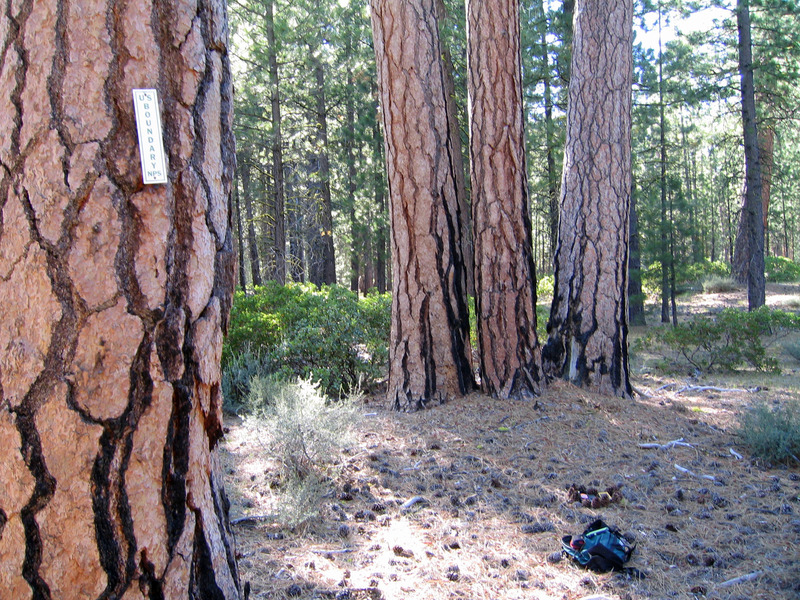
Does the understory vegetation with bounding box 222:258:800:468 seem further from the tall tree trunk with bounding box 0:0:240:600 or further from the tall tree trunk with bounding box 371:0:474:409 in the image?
the tall tree trunk with bounding box 0:0:240:600

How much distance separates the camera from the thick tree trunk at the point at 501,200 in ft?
17.4

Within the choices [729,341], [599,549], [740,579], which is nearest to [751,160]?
[729,341]

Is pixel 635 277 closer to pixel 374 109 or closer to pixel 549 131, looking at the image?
pixel 549 131

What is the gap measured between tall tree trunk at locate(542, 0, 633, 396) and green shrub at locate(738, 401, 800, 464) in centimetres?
142

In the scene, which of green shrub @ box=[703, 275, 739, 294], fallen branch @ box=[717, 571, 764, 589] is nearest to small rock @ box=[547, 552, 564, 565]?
fallen branch @ box=[717, 571, 764, 589]

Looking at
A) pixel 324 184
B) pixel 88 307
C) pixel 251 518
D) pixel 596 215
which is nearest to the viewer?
pixel 88 307

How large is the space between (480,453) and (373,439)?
0.87 metres

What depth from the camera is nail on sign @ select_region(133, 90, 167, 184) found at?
4.12 ft

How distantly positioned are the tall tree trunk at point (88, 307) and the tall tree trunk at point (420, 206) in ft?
13.3

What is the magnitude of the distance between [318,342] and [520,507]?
3311 mm

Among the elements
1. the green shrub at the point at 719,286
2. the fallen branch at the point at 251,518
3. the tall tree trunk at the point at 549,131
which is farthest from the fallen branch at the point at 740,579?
the green shrub at the point at 719,286

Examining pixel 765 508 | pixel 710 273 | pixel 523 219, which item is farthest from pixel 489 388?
pixel 710 273

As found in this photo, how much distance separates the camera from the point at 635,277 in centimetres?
1334

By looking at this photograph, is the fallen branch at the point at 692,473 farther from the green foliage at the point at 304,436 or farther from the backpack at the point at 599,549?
the green foliage at the point at 304,436
